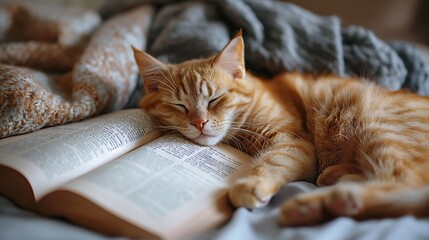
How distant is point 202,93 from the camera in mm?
1202

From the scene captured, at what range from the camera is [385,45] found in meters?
1.58

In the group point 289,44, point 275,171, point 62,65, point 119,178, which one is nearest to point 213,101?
point 275,171

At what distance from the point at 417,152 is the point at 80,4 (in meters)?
2.92

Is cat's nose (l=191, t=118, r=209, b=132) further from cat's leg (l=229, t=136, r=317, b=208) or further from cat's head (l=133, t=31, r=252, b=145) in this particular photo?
cat's leg (l=229, t=136, r=317, b=208)

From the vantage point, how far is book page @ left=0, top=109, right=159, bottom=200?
900mm

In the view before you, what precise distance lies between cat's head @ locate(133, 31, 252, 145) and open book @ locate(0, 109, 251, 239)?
8 cm

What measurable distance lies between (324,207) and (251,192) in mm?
198

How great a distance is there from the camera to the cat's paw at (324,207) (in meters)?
0.80

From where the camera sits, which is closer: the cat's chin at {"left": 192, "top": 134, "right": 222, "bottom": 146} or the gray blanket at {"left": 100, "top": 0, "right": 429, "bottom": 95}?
the cat's chin at {"left": 192, "top": 134, "right": 222, "bottom": 146}

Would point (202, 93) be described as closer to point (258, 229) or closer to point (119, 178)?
point (119, 178)

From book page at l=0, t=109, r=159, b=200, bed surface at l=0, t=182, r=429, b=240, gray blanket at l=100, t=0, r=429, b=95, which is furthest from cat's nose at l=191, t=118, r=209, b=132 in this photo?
gray blanket at l=100, t=0, r=429, b=95

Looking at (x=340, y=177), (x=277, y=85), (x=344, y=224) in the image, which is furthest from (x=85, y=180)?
(x=277, y=85)

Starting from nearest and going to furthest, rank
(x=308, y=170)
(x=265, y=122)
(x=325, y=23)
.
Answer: (x=308, y=170) → (x=265, y=122) → (x=325, y=23)

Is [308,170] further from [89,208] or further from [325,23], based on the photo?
[325,23]
